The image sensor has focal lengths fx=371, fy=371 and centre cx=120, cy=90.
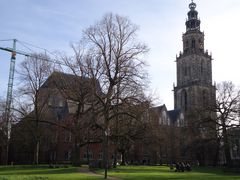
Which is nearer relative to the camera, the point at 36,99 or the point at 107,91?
the point at 107,91

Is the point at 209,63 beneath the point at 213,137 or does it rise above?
above

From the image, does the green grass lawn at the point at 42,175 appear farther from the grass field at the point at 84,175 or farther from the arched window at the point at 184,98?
the arched window at the point at 184,98

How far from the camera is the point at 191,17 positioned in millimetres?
122500

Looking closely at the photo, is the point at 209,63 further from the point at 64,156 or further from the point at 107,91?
the point at 107,91

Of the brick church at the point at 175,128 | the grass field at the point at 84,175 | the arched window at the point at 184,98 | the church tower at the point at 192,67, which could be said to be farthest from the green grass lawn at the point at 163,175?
the arched window at the point at 184,98

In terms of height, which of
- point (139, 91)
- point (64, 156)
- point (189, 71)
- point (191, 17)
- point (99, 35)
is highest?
point (191, 17)

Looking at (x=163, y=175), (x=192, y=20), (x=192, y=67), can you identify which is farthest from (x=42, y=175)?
(x=192, y=20)

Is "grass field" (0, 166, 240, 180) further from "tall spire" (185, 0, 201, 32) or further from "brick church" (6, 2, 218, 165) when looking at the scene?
"tall spire" (185, 0, 201, 32)

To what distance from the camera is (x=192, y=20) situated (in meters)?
122

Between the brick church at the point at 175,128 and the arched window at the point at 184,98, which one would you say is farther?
the arched window at the point at 184,98

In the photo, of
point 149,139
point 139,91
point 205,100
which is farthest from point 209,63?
point 139,91

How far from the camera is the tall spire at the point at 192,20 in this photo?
12150 centimetres

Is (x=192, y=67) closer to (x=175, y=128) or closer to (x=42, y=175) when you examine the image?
(x=175, y=128)

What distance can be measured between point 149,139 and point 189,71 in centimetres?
7007
